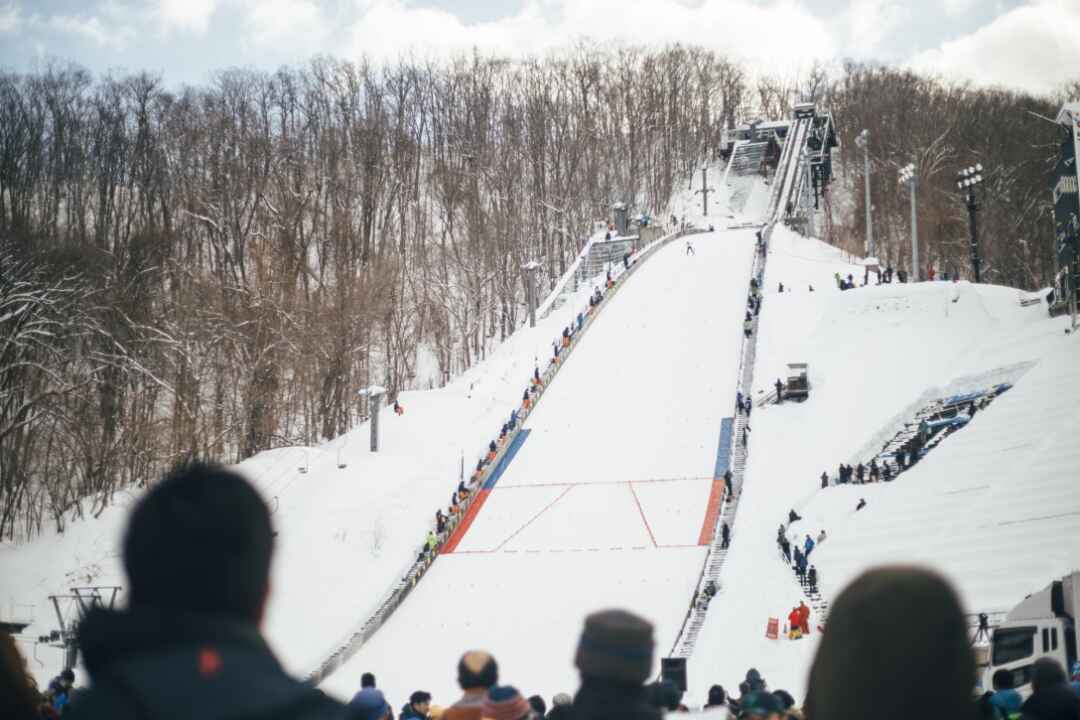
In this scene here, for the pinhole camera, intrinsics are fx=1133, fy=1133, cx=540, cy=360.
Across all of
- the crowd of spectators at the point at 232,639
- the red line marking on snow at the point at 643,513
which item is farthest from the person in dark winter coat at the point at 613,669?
the red line marking on snow at the point at 643,513

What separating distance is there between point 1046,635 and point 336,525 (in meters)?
20.6

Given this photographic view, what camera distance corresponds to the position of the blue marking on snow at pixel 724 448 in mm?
32562

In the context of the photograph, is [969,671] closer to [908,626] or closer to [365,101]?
[908,626]

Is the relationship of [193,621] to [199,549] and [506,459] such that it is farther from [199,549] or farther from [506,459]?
[506,459]

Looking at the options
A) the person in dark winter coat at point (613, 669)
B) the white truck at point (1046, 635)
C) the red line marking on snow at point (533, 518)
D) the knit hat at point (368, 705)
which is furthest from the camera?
the red line marking on snow at point (533, 518)

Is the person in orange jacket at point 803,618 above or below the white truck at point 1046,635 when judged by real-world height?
below

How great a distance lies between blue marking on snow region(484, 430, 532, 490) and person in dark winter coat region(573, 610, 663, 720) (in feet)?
98.1

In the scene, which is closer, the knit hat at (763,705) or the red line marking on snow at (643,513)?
the knit hat at (763,705)

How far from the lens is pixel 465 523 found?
100 ft

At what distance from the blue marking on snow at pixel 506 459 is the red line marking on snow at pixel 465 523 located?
60 centimetres

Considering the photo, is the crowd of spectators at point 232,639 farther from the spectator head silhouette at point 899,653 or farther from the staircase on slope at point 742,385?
the staircase on slope at point 742,385

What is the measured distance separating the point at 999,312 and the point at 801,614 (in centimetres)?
2321

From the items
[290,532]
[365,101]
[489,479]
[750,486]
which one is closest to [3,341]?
[290,532]

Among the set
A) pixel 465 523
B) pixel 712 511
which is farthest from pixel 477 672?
pixel 465 523
